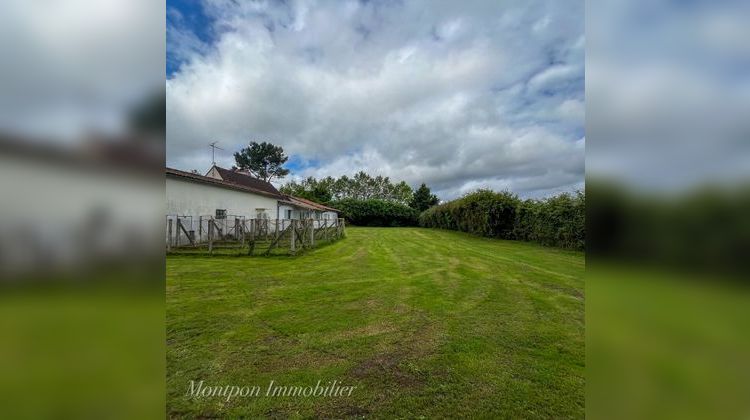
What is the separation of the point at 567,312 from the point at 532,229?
1352cm

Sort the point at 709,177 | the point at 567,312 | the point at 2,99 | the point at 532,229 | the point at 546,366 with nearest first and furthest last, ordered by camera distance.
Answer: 1. the point at 709,177
2. the point at 2,99
3. the point at 546,366
4. the point at 567,312
5. the point at 532,229

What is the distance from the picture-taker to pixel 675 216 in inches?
36.2

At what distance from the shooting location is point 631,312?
1.06 meters

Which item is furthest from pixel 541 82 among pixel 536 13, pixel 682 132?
pixel 682 132

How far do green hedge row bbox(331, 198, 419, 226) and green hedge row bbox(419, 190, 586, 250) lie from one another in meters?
24.3

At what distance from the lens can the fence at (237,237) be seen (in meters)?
12.2

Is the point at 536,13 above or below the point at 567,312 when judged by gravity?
above

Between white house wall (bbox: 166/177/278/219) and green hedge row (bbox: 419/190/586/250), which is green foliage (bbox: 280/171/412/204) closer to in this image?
green hedge row (bbox: 419/190/586/250)

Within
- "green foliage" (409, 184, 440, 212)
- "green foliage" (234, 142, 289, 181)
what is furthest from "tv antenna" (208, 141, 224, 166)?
"green foliage" (409, 184, 440, 212)

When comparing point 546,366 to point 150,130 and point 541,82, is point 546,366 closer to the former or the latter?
point 541,82

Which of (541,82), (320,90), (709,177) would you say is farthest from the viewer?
(320,90)

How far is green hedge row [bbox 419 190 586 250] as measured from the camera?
13.8 metres

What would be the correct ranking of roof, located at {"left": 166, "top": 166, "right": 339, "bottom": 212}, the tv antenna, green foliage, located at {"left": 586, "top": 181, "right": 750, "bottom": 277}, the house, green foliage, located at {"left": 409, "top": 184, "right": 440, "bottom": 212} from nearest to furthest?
green foliage, located at {"left": 586, "top": 181, "right": 750, "bottom": 277}, the house, roof, located at {"left": 166, "top": 166, "right": 339, "bottom": 212}, the tv antenna, green foliage, located at {"left": 409, "top": 184, "right": 440, "bottom": 212}

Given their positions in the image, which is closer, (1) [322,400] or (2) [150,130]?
(2) [150,130]
